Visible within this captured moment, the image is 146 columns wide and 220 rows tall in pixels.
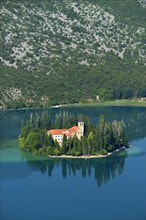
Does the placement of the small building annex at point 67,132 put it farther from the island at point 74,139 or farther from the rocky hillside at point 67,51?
the rocky hillside at point 67,51

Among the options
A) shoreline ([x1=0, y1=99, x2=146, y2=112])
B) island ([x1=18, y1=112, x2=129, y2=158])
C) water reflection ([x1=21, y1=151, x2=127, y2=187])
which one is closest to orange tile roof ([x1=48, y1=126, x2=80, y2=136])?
island ([x1=18, y1=112, x2=129, y2=158])

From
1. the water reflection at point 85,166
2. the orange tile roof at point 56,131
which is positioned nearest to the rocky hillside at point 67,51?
the orange tile roof at point 56,131

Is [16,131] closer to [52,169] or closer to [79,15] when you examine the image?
[52,169]

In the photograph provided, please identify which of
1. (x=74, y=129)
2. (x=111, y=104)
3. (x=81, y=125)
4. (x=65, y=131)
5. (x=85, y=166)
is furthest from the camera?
(x=111, y=104)

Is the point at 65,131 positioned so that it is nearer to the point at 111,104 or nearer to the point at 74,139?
the point at 74,139

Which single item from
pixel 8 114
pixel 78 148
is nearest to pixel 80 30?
pixel 8 114

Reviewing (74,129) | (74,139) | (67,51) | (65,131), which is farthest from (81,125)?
(67,51)
